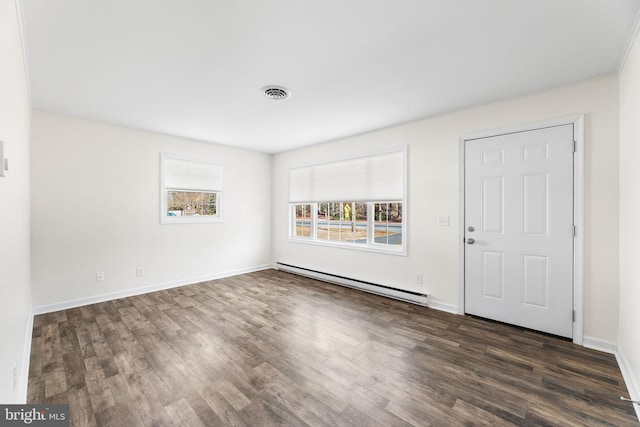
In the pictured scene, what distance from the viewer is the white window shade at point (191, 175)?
4580 millimetres

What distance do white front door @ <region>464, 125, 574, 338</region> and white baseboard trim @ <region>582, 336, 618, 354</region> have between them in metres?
0.13

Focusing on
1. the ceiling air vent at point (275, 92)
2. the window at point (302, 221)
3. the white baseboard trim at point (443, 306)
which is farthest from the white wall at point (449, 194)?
the ceiling air vent at point (275, 92)

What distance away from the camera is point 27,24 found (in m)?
1.86

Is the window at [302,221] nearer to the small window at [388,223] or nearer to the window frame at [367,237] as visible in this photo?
the window frame at [367,237]

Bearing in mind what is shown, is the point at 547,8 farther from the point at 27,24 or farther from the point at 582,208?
the point at 27,24

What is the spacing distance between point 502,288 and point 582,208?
3.69ft

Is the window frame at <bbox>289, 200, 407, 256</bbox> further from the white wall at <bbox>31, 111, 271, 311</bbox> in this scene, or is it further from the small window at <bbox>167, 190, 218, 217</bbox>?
the small window at <bbox>167, 190, 218, 217</bbox>

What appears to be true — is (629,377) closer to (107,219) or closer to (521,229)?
(521,229)

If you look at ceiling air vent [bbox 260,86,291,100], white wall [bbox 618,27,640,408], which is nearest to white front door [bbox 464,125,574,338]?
white wall [bbox 618,27,640,408]

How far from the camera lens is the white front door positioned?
9.09ft

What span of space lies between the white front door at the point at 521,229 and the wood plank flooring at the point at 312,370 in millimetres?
260

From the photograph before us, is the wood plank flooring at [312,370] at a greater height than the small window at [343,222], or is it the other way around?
the small window at [343,222]

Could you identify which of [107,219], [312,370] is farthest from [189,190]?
[312,370]

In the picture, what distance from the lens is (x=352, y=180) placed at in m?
4.62
